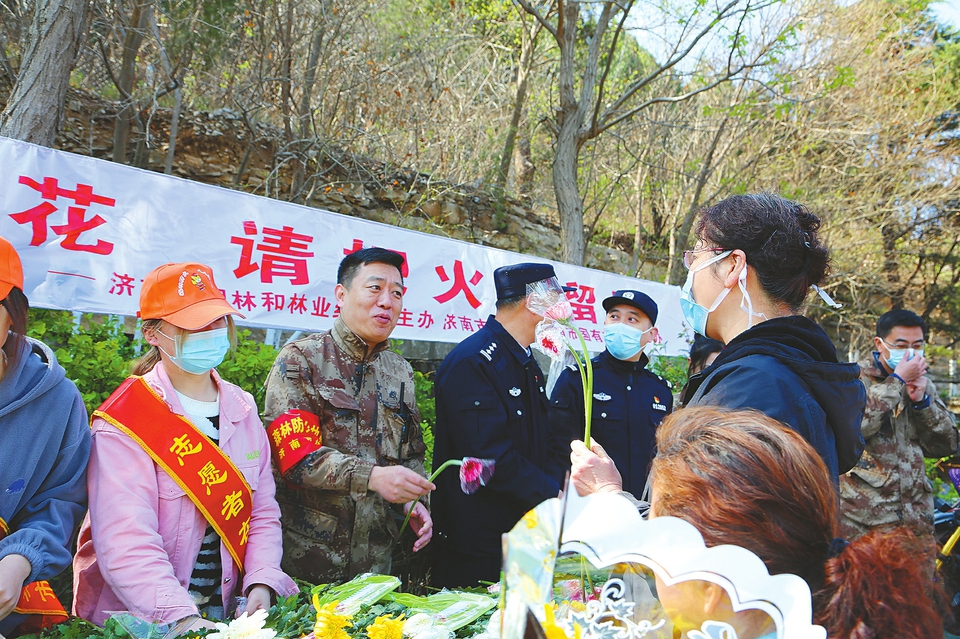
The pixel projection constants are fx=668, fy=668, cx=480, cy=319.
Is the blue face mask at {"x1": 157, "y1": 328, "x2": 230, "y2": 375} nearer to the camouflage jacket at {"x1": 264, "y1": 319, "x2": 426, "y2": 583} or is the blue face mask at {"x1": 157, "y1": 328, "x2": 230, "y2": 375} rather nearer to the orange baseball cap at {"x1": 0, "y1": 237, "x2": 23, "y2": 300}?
the camouflage jacket at {"x1": 264, "y1": 319, "x2": 426, "y2": 583}

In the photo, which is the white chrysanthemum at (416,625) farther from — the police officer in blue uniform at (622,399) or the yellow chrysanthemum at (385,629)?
the police officer in blue uniform at (622,399)

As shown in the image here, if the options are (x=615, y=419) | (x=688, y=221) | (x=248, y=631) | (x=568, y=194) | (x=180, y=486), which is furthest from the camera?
(x=688, y=221)

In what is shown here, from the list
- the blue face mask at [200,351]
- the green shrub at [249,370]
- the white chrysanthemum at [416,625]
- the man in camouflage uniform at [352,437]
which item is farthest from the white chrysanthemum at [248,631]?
the green shrub at [249,370]

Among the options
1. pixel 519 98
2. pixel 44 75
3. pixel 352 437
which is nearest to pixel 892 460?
pixel 352 437

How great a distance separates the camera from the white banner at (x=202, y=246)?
3168mm

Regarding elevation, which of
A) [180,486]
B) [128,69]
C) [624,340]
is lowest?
[180,486]

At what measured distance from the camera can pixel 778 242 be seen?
5.63 feet

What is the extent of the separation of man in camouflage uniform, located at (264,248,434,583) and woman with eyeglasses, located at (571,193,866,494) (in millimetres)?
1124

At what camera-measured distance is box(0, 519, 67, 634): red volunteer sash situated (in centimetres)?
A: 172

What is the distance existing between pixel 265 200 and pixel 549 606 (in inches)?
141

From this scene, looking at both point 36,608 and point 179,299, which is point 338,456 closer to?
point 179,299

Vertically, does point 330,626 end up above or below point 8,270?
below

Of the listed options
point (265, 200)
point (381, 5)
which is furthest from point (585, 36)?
point (265, 200)

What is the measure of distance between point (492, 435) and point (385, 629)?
4.74 feet
